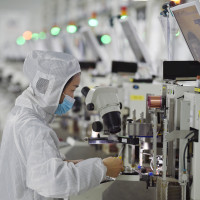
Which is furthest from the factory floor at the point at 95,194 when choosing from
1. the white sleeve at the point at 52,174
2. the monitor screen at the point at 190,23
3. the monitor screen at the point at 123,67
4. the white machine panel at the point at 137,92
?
the monitor screen at the point at 123,67

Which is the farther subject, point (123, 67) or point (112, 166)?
point (123, 67)

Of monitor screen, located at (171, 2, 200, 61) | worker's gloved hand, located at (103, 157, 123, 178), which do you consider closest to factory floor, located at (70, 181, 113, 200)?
worker's gloved hand, located at (103, 157, 123, 178)

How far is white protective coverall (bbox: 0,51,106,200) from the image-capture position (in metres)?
1.43

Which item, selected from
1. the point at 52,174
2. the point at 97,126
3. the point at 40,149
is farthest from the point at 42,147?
the point at 97,126

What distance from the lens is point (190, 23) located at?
2084mm

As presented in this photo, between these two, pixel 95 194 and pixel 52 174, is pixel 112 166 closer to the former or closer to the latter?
pixel 52 174

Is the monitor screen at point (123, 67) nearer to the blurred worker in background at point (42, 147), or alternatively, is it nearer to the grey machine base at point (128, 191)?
the grey machine base at point (128, 191)

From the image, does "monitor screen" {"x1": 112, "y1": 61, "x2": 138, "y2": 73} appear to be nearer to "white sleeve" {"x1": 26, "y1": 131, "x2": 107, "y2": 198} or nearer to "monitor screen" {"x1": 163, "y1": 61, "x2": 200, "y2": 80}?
"monitor screen" {"x1": 163, "y1": 61, "x2": 200, "y2": 80}

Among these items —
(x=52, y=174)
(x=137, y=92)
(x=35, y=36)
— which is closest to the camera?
(x=52, y=174)

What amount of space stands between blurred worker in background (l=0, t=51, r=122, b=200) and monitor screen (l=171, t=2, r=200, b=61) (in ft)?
2.44

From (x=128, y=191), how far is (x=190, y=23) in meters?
0.99

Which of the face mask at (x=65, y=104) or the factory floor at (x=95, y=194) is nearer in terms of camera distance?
the face mask at (x=65, y=104)

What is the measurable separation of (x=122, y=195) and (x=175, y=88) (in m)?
0.66

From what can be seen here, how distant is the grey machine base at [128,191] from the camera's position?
205 cm
